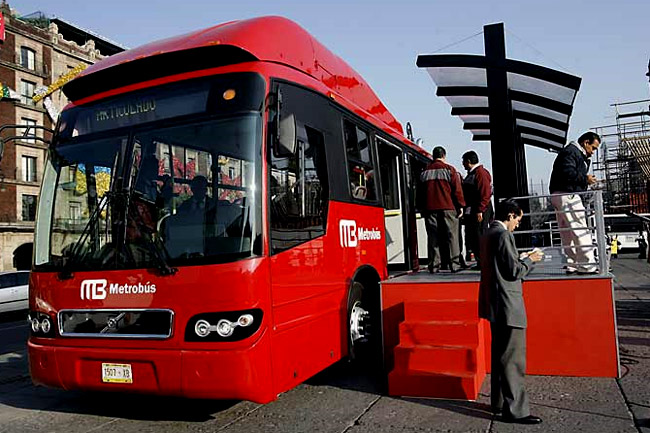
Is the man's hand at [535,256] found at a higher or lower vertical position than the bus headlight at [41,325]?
higher

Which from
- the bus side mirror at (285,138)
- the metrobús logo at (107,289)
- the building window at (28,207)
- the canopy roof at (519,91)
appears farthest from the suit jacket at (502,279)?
the building window at (28,207)

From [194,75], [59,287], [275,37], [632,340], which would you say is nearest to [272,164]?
[194,75]

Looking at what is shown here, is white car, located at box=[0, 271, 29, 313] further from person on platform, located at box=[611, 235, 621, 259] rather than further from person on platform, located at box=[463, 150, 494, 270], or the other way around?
person on platform, located at box=[611, 235, 621, 259]

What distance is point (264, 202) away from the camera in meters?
4.75

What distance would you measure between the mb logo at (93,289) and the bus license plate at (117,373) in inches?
23.5

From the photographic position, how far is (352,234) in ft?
20.9

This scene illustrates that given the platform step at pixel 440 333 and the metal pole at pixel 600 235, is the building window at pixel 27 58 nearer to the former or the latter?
the platform step at pixel 440 333

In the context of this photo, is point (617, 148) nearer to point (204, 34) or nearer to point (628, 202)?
point (628, 202)

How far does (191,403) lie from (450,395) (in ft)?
8.88

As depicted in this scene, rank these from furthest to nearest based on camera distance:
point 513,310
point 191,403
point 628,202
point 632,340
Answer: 1. point 628,202
2. point 632,340
3. point 191,403
4. point 513,310

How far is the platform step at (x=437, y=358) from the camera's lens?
549 cm

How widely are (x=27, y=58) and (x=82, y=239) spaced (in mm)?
45493

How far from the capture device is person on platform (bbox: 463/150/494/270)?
838 cm

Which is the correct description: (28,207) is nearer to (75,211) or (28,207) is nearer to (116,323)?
(75,211)
